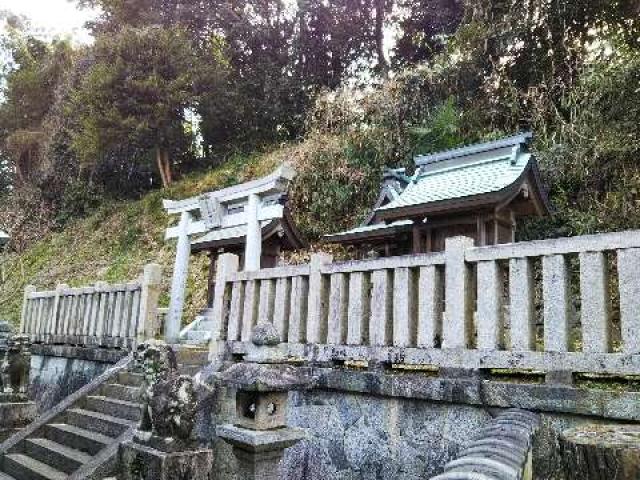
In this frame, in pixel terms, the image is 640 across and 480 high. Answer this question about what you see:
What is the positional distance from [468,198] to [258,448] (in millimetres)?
6772

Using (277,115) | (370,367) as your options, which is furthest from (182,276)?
(277,115)

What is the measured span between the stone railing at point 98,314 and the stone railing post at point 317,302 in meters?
4.20

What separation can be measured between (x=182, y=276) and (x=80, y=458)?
3.85 meters

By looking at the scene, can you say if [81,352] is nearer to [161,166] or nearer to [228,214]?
[228,214]

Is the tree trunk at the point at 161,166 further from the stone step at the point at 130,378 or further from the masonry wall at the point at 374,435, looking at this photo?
the masonry wall at the point at 374,435

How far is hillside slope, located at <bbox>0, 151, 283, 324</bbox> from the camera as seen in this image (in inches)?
750

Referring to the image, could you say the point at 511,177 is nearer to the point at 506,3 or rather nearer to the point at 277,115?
the point at 506,3

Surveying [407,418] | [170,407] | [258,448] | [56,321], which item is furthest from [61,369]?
[407,418]

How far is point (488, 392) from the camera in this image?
433cm

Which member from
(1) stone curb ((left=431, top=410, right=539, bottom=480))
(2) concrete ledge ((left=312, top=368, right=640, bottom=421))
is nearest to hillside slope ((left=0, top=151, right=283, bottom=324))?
(2) concrete ledge ((left=312, top=368, right=640, bottom=421))

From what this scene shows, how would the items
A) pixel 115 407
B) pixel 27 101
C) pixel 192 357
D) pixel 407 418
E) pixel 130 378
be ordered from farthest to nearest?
pixel 27 101, pixel 130 378, pixel 192 357, pixel 115 407, pixel 407 418

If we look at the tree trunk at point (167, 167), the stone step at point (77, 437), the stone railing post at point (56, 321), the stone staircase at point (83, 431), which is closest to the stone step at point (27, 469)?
the stone staircase at point (83, 431)

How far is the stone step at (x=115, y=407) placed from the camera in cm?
716

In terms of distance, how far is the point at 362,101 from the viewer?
1809 centimetres
